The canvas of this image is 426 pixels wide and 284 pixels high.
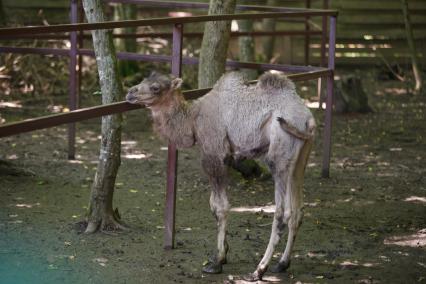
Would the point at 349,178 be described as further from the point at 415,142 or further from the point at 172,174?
the point at 172,174

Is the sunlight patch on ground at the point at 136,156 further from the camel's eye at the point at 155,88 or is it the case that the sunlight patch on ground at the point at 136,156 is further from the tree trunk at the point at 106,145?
the camel's eye at the point at 155,88

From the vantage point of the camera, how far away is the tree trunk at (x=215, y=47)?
788cm

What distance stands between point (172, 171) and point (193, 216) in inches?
45.6

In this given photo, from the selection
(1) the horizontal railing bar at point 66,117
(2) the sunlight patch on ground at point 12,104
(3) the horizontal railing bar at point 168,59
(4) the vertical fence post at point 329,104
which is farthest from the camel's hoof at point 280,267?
(2) the sunlight patch on ground at point 12,104

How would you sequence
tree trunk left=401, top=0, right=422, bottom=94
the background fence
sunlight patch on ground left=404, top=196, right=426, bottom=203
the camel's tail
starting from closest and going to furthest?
the camel's tail → sunlight patch on ground left=404, top=196, right=426, bottom=203 → tree trunk left=401, top=0, right=422, bottom=94 → the background fence

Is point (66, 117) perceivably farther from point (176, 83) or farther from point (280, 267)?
point (280, 267)

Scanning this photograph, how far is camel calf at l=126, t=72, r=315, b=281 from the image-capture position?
519cm

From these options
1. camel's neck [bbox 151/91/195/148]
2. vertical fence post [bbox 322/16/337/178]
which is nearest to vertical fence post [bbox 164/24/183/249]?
camel's neck [bbox 151/91/195/148]

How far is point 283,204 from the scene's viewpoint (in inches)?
210

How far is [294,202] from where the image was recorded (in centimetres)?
538

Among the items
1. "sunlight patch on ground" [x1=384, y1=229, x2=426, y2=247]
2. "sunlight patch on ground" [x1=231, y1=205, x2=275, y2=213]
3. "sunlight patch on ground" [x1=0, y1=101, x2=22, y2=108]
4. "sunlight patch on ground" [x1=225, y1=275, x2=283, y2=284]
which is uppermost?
"sunlight patch on ground" [x1=0, y1=101, x2=22, y2=108]

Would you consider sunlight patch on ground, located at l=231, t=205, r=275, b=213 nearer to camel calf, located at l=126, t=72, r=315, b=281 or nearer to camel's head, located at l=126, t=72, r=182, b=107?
camel calf, located at l=126, t=72, r=315, b=281

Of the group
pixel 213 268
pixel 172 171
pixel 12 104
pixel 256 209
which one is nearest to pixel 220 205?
pixel 213 268

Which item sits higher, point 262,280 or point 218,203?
point 218,203
